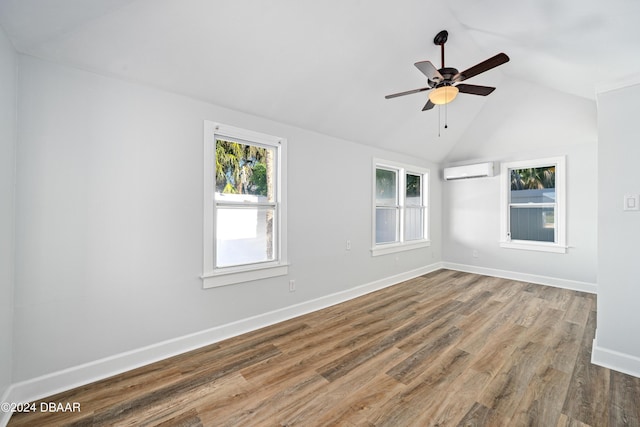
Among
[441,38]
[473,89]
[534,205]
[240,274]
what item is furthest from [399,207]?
[240,274]

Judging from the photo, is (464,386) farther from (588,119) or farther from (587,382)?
(588,119)

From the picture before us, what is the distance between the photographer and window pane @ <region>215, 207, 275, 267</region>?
9.06 feet

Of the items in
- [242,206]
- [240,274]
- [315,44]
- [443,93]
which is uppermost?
[315,44]

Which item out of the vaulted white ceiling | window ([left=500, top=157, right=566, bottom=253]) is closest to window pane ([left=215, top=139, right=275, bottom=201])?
the vaulted white ceiling

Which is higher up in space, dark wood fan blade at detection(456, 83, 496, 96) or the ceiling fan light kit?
dark wood fan blade at detection(456, 83, 496, 96)

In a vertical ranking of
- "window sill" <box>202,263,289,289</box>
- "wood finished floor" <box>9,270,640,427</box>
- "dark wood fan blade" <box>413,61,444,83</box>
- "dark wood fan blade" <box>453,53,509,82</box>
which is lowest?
"wood finished floor" <box>9,270,640,427</box>

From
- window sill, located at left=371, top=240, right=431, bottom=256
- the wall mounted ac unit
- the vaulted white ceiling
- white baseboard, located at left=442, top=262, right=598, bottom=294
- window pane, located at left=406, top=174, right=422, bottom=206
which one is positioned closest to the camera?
the vaulted white ceiling

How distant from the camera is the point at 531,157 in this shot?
4762 mm

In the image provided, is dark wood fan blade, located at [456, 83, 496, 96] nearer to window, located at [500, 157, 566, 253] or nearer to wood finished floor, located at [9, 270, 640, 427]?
wood finished floor, located at [9, 270, 640, 427]

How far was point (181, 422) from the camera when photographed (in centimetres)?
164

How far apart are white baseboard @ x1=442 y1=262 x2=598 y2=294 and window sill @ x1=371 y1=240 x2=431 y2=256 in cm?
91

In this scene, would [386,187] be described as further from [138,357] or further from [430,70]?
[138,357]

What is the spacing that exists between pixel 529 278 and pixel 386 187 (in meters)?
3.12

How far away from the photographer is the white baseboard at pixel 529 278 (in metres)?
4.25
